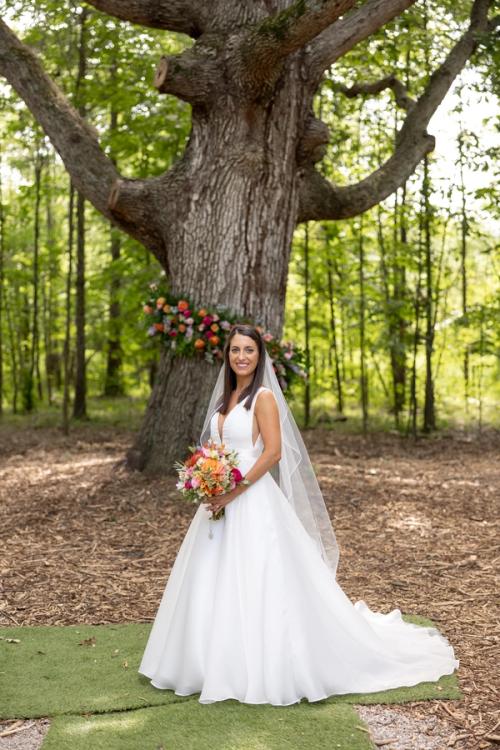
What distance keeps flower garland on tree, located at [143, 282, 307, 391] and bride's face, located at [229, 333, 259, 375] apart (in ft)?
12.7

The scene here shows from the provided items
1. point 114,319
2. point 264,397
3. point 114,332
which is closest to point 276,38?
point 264,397

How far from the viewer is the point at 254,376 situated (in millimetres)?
4684

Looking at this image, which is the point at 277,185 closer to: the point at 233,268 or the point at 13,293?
the point at 233,268

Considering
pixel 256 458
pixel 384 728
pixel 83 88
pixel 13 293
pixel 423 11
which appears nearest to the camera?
pixel 384 728

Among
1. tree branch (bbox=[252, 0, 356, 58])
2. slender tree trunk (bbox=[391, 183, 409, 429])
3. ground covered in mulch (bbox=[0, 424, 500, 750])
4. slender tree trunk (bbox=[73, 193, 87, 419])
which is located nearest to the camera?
ground covered in mulch (bbox=[0, 424, 500, 750])

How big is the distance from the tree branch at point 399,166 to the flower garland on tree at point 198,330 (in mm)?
1893

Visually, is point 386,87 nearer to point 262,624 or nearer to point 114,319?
point 114,319

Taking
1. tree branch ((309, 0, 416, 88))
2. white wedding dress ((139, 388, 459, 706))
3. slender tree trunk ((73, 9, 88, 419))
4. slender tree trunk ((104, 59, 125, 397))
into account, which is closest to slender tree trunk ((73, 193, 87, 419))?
slender tree trunk ((73, 9, 88, 419))

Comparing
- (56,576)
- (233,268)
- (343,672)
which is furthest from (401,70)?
(343,672)

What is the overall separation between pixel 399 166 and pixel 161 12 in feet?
11.8

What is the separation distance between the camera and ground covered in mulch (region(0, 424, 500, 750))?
5137mm

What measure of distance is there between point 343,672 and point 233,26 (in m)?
6.91

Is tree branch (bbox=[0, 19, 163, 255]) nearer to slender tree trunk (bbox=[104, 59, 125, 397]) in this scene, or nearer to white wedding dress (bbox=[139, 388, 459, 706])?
slender tree trunk (bbox=[104, 59, 125, 397])

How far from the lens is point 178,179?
8906 mm
